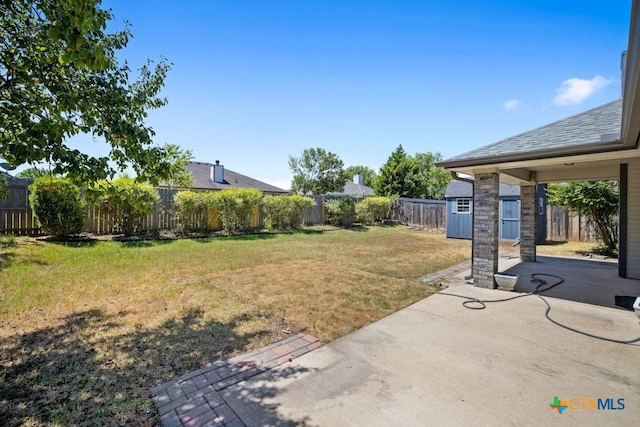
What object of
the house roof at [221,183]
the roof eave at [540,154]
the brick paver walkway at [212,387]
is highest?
the house roof at [221,183]

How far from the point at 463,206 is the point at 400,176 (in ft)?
63.2

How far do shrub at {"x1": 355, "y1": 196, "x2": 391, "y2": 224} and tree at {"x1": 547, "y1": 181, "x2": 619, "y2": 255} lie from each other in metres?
10.3

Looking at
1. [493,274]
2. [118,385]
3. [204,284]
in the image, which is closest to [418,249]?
[493,274]

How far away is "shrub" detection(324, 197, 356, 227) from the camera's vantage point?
17914mm

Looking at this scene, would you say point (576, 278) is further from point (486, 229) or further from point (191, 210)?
point (191, 210)

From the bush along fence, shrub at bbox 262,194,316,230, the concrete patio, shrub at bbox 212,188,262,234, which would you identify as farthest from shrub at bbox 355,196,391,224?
the concrete patio

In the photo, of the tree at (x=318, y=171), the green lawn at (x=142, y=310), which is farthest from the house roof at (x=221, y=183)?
the green lawn at (x=142, y=310)

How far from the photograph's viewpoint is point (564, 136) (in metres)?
5.29

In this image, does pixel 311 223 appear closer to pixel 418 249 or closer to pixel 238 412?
pixel 418 249

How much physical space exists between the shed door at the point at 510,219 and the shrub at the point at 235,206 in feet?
36.8

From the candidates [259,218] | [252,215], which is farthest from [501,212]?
[252,215]

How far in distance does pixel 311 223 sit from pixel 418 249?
820 centimetres

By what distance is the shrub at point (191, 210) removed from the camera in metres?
11.6

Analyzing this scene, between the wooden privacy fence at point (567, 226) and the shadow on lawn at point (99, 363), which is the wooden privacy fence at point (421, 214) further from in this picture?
the shadow on lawn at point (99, 363)
